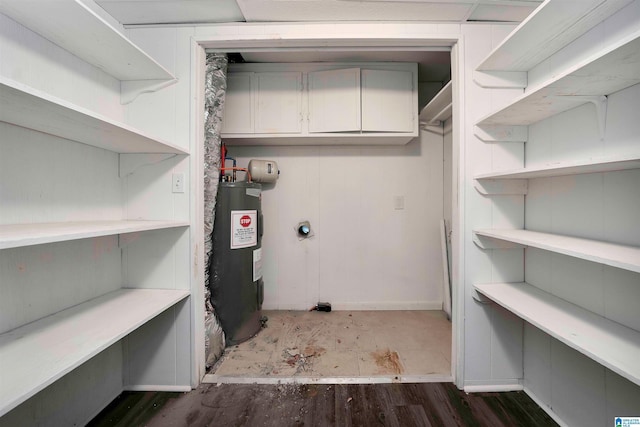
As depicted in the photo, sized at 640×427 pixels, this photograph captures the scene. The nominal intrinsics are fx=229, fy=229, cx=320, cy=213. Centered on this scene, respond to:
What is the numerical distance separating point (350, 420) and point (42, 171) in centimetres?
180

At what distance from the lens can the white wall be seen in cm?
233

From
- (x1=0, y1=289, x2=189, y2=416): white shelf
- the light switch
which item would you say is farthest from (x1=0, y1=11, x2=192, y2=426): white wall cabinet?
the light switch

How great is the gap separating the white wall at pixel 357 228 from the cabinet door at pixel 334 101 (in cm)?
38

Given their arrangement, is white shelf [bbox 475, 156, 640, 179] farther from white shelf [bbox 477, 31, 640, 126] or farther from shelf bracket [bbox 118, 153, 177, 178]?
shelf bracket [bbox 118, 153, 177, 178]

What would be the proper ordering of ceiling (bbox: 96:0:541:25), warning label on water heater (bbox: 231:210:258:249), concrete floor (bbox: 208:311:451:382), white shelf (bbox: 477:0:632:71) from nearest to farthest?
1. white shelf (bbox: 477:0:632:71)
2. ceiling (bbox: 96:0:541:25)
3. concrete floor (bbox: 208:311:451:382)
4. warning label on water heater (bbox: 231:210:258:249)

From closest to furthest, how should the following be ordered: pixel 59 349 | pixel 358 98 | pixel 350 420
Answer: pixel 59 349
pixel 350 420
pixel 358 98

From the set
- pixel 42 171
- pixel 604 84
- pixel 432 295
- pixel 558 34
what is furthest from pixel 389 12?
pixel 432 295

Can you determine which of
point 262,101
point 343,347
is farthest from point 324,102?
point 343,347

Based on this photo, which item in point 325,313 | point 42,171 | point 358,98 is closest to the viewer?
point 42,171

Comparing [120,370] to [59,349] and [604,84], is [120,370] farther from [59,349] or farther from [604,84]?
[604,84]

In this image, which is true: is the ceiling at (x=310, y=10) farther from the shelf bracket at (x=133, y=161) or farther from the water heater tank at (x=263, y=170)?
the water heater tank at (x=263, y=170)

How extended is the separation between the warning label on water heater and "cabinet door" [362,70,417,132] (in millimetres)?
1200

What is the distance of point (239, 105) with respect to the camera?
6.56ft

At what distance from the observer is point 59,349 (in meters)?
0.78
